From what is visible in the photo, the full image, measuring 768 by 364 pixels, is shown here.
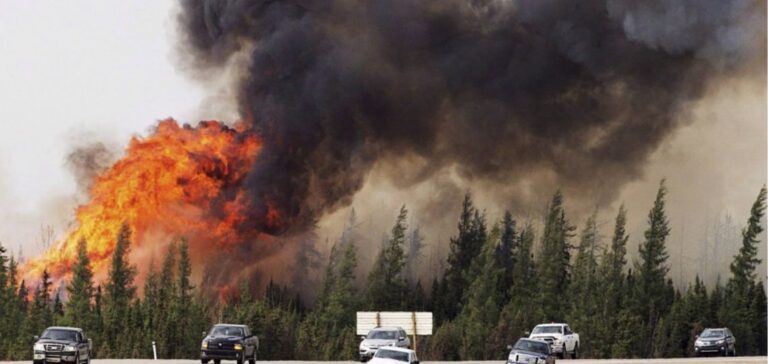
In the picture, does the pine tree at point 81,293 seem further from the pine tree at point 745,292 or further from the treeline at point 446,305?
the pine tree at point 745,292

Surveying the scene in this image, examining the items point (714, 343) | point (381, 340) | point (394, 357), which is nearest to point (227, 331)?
point (381, 340)

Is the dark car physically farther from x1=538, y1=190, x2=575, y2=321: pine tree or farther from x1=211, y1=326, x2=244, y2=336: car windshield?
x1=538, y1=190, x2=575, y2=321: pine tree

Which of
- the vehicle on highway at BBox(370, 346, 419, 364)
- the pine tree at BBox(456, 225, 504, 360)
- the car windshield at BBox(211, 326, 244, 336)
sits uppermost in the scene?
the pine tree at BBox(456, 225, 504, 360)

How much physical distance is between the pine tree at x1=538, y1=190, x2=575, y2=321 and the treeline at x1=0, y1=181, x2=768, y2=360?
0.19m

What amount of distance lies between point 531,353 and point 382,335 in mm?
11789

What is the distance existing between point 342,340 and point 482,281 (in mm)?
22737

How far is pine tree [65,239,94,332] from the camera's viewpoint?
5920 inches

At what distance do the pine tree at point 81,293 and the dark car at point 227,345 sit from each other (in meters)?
80.1

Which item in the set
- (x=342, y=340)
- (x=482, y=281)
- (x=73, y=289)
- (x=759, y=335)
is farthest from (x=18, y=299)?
(x=759, y=335)

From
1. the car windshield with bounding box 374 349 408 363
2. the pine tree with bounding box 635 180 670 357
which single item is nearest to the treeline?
the pine tree with bounding box 635 180 670 357

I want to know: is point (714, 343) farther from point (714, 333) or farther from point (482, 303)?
point (482, 303)

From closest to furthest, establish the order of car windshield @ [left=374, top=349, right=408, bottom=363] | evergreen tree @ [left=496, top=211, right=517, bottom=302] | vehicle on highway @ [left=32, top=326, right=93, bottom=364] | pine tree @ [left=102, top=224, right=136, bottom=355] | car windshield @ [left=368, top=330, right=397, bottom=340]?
car windshield @ [left=374, top=349, right=408, bottom=363] < vehicle on highway @ [left=32, top=326, right=93, bottom=364] < car windshield @ [left=368, top=330, right=397, bottom=340] < pine tree @ [left=102, top=224, right=136, bottom=355] < evergreen tree @ [left=496, top=211, right=517, bottom=302]

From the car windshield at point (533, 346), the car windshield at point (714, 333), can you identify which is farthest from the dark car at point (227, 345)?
the car windshield at point (714, 333)

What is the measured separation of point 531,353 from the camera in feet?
223
